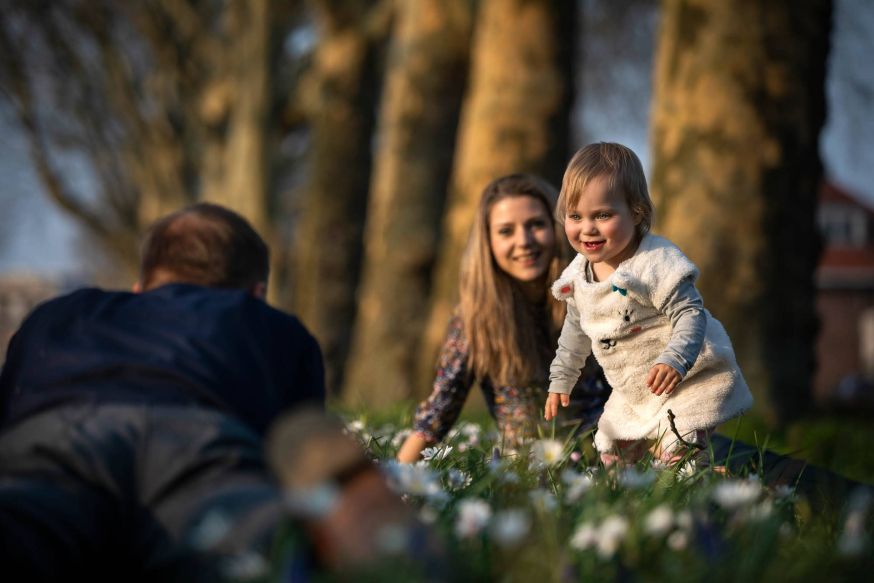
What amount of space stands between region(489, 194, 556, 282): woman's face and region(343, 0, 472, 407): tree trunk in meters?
6.26

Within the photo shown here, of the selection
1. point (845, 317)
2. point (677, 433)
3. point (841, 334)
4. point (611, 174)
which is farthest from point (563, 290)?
point (845, 317)

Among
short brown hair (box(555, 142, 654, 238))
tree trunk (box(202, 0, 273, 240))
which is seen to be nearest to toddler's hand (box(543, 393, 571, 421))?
short brown hair (box(555, 142, 654, 238))

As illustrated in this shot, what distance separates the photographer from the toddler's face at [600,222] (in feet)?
10.3

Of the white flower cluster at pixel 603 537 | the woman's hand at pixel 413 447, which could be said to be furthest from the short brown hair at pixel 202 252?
the white flower cluster at pixel 603 537

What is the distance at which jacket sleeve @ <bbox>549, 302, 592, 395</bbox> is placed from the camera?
11.3ft

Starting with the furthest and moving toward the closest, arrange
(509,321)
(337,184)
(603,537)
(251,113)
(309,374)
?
(251,113) < (337,184) < (509,321) < (309,374) < (603,537)

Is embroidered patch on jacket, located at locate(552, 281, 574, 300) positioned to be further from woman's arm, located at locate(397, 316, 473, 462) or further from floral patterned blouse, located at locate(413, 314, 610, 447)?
woman's arm, located at locate(397, 316, 473, 462)

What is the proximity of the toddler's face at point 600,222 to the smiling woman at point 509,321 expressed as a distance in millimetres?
977

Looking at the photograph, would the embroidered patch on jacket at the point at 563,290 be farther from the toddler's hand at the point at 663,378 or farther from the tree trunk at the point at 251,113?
the tree trunk at the point at 251,113

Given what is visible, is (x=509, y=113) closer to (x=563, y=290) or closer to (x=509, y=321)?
(x=509, y=321)

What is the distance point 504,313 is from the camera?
424cm

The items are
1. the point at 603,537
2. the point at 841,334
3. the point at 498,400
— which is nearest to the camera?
the point at 603,537

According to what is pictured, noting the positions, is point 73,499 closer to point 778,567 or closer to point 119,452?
point 119,452

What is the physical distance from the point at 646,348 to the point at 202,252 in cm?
140
